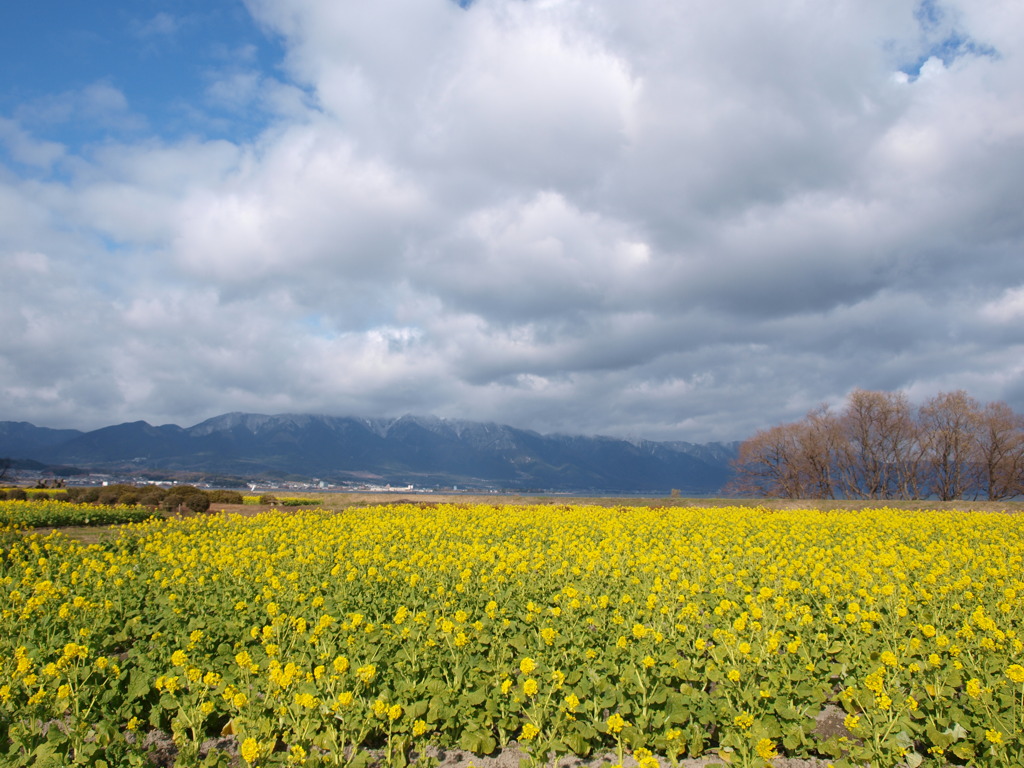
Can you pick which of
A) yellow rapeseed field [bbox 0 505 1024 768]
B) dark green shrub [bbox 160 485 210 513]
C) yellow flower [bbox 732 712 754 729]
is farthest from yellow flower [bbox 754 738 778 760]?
dark green shrub [bbox 160 485 210 513]

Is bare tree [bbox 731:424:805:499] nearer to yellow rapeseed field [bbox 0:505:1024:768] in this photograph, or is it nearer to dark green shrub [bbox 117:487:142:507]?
yellow rapeseed field [bbox 0:505:1024:768]

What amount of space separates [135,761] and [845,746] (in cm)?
646

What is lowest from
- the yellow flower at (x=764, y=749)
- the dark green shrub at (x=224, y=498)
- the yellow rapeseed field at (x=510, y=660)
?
the dark green shrub at (x=224, y=498)

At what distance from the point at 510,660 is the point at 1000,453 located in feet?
216

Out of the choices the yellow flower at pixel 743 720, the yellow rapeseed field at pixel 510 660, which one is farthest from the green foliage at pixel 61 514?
the yellow flower at pixel 743 720

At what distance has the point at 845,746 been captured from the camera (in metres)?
5.51

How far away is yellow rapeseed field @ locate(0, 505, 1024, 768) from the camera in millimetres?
5309

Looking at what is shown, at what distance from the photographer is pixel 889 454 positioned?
59844mm

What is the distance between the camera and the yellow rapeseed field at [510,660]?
531 centimetres

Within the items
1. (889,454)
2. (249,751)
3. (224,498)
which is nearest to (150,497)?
(224,498)

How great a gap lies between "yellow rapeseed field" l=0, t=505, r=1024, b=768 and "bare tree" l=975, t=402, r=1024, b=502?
53.7 m

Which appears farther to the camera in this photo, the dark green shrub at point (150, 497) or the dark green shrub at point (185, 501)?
the dark green shrub at point (150, 497)

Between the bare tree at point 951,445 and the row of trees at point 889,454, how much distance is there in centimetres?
8

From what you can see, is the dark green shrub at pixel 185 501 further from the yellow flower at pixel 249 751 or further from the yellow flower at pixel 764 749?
the yellow flower at pixel 764 749
